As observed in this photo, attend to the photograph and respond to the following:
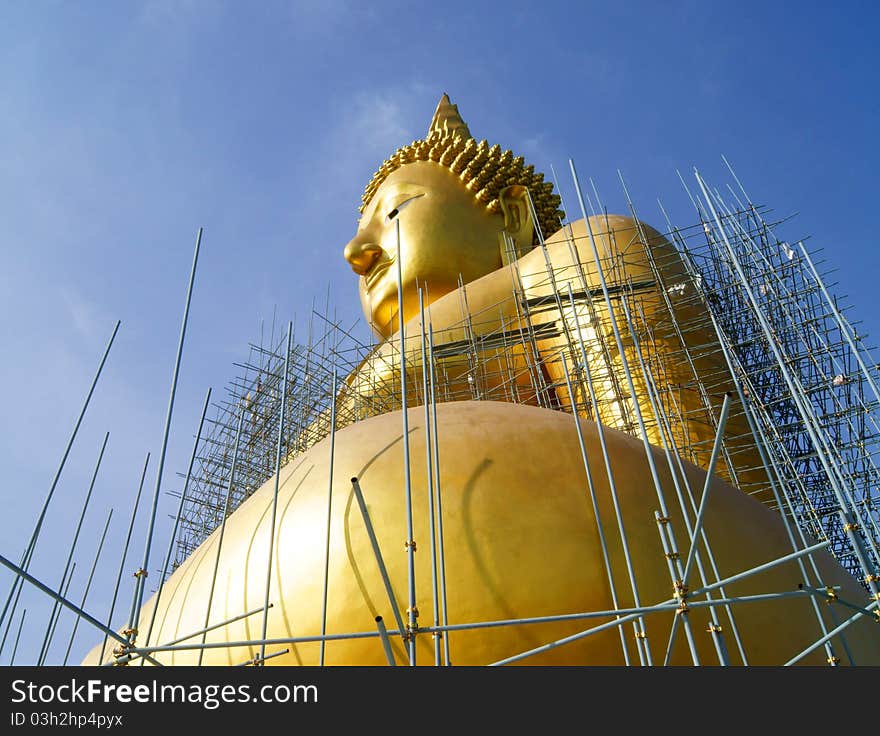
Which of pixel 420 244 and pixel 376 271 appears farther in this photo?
pixel 376 271

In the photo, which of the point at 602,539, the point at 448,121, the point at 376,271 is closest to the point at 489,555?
the point at 602,539

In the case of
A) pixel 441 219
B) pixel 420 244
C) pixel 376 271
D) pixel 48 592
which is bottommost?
pixel 48 592

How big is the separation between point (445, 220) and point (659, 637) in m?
6.71

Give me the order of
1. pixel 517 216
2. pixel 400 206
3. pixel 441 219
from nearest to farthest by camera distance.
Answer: pixel 441 219 < pixel 400 206 < pixel 517 216

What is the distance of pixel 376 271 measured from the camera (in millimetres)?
9562

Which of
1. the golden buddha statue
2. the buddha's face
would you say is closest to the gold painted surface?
the golden buddha statue

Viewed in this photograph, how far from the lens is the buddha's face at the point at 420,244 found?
932 centimetres

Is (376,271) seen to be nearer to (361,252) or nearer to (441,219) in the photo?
(361,252)

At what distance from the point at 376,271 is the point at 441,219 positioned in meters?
1.00

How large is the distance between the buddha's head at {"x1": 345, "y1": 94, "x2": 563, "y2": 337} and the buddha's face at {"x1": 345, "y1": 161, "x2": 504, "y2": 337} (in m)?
0.01

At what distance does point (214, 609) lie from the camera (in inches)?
160

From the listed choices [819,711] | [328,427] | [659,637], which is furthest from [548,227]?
[819,711]

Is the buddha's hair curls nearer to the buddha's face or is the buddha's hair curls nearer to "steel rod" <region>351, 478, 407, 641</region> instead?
the buddha's face

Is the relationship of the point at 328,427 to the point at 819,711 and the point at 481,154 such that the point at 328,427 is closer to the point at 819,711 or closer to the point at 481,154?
the point at 481,154
